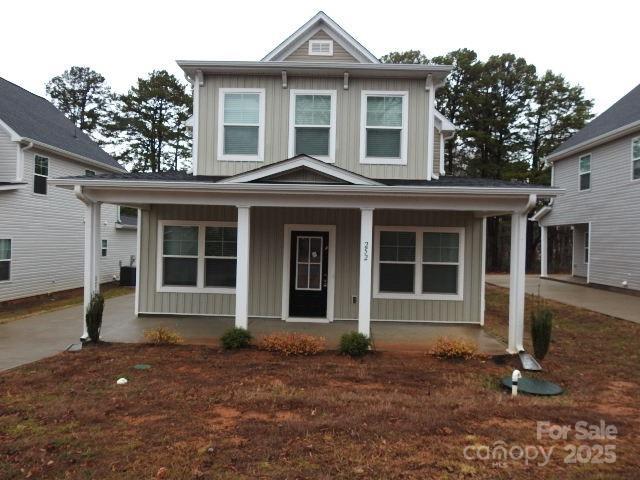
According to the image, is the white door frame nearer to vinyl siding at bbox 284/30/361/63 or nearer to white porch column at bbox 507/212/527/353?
white porch column at bbox 507/212/527/353

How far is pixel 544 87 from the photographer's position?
1190 inches

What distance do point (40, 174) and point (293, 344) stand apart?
1243 centimetres

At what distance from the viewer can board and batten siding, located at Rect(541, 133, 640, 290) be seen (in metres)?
14.8

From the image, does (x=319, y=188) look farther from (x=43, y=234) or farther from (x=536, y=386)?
(x=43, y=234)

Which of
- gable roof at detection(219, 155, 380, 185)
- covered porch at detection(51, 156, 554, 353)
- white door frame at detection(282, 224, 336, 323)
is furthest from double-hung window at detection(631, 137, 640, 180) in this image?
gable roof at detection(219, 155, 380, 185)

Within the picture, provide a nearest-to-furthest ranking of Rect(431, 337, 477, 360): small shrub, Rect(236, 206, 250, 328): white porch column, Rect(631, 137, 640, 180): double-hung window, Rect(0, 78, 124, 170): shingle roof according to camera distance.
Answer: Rect(431, 337, 477, 360): small shrub, Rect(236, 206, 250, 328): white porch column, Rect(0, 78, 124, 170): shingle roof, Rect(631, 137, 640, 180): double-hung window

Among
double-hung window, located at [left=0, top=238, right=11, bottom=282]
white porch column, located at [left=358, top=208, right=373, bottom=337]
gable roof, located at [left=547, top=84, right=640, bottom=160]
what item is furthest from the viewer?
gable roof, located at [left=547, top=84, right=640, bottom=160]

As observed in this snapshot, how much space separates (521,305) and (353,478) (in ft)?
16.5

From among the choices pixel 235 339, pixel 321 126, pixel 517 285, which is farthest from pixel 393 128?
pixel 235 339

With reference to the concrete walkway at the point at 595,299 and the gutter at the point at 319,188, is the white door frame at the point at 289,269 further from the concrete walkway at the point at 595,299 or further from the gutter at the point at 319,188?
the concrete walkway at the point at 595,299

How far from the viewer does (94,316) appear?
7.63 metres

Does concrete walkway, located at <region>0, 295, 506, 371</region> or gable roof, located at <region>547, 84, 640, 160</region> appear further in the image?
gable roof, located at <region>547, 84, 640, 160</region>

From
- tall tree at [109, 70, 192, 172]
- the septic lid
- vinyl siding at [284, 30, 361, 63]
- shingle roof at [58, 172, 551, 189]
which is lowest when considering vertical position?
the septic lid

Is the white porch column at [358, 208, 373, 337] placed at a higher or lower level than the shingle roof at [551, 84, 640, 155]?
lower
